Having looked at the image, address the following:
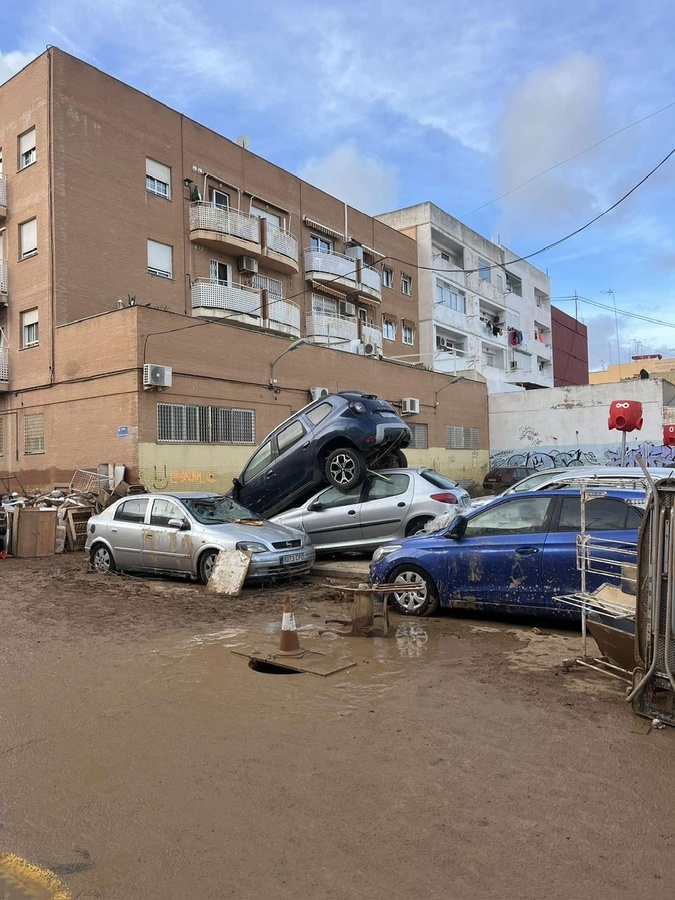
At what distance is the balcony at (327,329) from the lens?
2967 centimetres

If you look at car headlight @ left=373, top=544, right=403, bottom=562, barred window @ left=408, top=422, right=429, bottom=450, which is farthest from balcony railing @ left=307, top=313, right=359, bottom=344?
car headlight @ left=373, top=544, right=403, bottom=562

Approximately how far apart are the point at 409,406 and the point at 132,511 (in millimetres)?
17417

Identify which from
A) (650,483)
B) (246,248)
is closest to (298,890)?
(650,483)

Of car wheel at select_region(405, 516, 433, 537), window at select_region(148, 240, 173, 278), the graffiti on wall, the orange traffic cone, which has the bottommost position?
the orange traffic cone

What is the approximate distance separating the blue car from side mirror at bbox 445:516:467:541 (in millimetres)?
11

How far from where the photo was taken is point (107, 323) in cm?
1805

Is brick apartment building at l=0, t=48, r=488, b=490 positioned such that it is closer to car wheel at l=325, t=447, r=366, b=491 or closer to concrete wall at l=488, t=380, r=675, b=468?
concrete wall at l=488, t=380, r=675, b=468

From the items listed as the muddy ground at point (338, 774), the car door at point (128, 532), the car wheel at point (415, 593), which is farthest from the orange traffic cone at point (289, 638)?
the car door at point (128, 532)

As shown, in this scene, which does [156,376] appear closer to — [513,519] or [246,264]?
[246,264]

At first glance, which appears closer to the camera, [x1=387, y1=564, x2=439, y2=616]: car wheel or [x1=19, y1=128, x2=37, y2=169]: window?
[x1=387, y1=564, x2=439, y2=616]: car wheel

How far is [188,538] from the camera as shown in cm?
1049

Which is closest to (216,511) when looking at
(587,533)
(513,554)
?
(513,554)

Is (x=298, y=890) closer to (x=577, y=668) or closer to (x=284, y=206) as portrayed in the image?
(x=577, y=668)

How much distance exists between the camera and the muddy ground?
2979 mm
